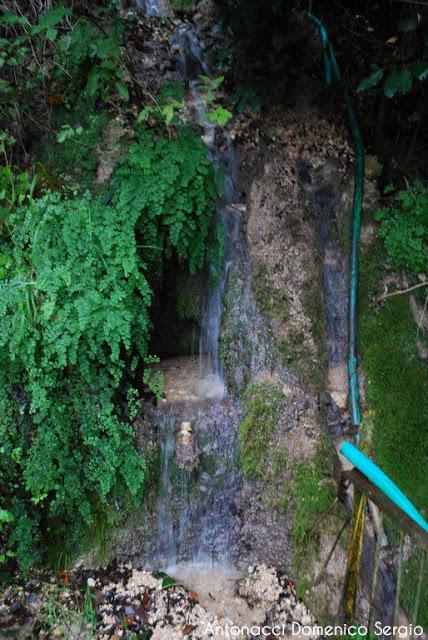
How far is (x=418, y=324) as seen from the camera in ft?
13.6

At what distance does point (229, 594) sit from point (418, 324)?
2.77 m

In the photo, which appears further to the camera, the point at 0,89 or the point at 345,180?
the point at 345,180

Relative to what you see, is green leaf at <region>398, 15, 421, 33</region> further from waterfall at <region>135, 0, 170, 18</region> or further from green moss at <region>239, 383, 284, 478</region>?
waterfall at <region>135, 0, 170, 18</region>

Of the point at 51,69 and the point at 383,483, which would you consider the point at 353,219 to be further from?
the point at 51,69

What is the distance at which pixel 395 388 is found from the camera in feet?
12.8

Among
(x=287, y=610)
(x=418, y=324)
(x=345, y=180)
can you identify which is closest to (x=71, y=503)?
(x=287, y=610)

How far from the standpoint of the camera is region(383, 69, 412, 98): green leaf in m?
2.93

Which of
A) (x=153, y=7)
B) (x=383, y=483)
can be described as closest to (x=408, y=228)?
(x=383, y=483)

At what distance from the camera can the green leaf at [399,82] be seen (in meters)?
2.93

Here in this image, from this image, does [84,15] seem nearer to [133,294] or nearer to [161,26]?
[161,26]

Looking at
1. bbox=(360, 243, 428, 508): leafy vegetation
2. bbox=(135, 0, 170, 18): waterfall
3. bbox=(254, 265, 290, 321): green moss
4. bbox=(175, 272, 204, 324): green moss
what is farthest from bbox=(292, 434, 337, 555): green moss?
bbox=(135, 0, 170, 18): waterfall

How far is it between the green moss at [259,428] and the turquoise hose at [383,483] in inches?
68.0

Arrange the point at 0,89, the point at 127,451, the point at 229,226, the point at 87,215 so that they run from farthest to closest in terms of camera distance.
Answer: the point at 229,226 < the point at 0,89 < the point at 127,451 < the point at 87,215

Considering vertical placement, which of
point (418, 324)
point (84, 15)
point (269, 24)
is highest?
point (84, 15)
